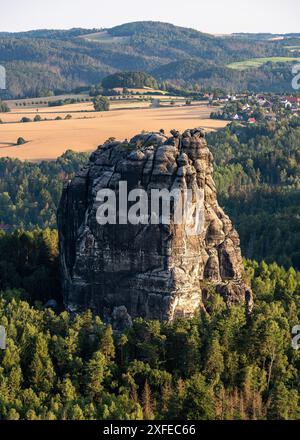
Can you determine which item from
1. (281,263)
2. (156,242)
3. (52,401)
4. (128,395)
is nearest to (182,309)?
(156,242)

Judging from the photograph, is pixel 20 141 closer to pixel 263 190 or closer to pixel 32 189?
pixel 32 189

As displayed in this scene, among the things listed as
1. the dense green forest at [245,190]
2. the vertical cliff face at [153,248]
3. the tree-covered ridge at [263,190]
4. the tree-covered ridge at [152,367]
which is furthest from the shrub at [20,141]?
the tree-covered ridge at [152,367]

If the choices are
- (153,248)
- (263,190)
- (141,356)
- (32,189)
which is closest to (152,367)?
(141,356)

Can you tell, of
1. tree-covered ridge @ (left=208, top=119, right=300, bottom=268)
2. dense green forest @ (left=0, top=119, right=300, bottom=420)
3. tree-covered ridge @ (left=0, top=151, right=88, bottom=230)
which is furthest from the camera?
tree-covered ridge @ (left=0, top=151, right=88, bottom=230)

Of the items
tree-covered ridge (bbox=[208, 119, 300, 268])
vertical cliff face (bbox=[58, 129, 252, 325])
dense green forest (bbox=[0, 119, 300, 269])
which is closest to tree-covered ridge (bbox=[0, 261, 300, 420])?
vertical cliff face (bbox=[58, 129, 252, 325])

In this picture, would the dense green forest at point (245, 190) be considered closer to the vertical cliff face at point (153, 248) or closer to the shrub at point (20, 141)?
the shrub at point (20, 141)

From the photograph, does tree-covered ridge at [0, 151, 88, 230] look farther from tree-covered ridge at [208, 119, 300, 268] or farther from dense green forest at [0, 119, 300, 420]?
dense green forest at [0, 119, 300, 420]
